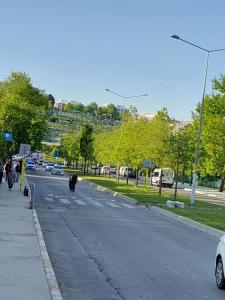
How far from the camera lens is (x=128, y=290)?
10.4 m

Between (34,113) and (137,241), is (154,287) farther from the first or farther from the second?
(34,113)

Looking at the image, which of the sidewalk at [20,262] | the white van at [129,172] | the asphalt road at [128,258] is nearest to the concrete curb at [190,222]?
the asphalt road at [128,258]

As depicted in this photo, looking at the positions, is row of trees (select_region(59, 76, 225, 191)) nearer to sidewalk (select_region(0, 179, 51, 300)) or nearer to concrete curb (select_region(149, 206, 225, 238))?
concrete curb (select_region(149, 206, 225, 238))

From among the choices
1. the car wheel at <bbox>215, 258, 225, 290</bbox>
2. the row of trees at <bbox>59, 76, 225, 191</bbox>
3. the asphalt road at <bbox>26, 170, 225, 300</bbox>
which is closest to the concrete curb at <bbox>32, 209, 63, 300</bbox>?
the asphalt road at <bbox>26, 170, 225, 300</bbox>

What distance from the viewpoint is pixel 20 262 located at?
37.9ft

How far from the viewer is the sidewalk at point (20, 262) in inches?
351

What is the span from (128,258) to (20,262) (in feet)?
11.2

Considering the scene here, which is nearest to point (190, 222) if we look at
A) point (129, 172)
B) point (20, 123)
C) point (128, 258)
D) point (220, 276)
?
point (128, 258)

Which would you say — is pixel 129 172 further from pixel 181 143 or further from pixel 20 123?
pixel 181 143

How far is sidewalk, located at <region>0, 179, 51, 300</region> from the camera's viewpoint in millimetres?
8922

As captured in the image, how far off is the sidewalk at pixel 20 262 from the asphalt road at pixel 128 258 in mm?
477

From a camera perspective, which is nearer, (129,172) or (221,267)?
(221,267)

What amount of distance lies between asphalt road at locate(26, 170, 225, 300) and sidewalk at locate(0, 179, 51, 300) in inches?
18.8

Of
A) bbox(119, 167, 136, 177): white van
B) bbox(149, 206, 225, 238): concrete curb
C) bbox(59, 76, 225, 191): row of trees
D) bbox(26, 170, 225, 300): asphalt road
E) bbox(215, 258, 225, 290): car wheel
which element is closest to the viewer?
bbox(26, 170, 225, 300): asphalt road
